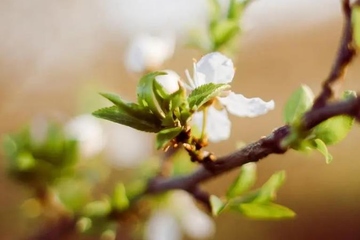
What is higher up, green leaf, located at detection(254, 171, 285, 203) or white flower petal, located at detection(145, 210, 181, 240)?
green leaf, located at detection(254, 171, 285, 203)

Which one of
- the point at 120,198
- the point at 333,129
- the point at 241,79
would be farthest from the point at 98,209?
the point at 241,79

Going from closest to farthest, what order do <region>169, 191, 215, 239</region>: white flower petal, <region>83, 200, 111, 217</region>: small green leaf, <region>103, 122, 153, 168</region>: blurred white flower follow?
1. <region>83, 200, 111, 217</region>: small green leaf
2. <region>169, 191, 215, 239</region>: white flower petal
3. <region>103, 122, 153, 168</region>: blurred white flower

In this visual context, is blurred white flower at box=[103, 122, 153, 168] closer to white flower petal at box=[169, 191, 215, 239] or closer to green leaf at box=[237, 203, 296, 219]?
white flower petal at box=[169, 191, 215, 239]

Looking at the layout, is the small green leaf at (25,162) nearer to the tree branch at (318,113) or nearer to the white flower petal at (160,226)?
the white flower petal at (160,226)

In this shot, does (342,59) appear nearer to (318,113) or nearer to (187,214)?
(318,113)

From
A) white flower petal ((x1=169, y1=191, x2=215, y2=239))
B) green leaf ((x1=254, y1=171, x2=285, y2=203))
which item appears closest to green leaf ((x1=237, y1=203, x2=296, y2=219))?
green leaf ((x1=254, y1=171, x2=285, y2=203))

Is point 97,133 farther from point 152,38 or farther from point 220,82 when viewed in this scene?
point 220,82
